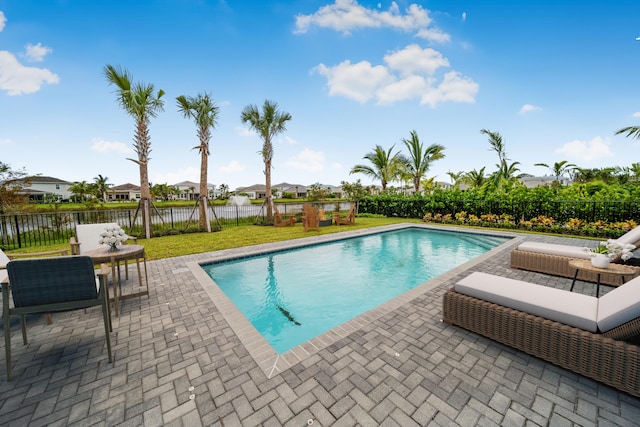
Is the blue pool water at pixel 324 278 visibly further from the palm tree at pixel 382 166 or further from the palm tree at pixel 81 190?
the palm tree at pixel 81 190

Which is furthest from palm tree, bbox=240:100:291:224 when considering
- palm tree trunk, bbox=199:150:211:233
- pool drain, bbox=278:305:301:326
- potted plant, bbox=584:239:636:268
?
potted plant, bbox=584:239:636:268

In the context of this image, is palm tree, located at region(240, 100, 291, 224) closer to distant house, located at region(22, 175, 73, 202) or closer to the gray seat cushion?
the gray seat cushion

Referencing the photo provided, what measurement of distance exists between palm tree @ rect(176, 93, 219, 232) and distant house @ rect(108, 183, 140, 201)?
60295 millimetres

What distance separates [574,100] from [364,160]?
45.6ft

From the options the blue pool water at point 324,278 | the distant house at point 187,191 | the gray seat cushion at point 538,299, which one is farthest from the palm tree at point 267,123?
the distant house at point 187,191

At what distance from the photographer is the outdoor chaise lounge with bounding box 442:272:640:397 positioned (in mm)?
1888

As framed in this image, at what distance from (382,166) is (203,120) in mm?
14486

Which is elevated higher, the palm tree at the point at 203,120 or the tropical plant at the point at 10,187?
the palm tree at the point at 203,120

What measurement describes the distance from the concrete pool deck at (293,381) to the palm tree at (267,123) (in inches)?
471

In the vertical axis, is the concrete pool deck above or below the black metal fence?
below

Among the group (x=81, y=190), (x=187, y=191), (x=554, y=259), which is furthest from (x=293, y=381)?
(x=187, y=191)

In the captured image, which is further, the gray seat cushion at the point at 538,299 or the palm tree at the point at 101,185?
the palm tree at the point at 101,185

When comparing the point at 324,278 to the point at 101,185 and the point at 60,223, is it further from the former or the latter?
the point at 101,185

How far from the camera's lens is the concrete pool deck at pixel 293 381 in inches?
69.8
